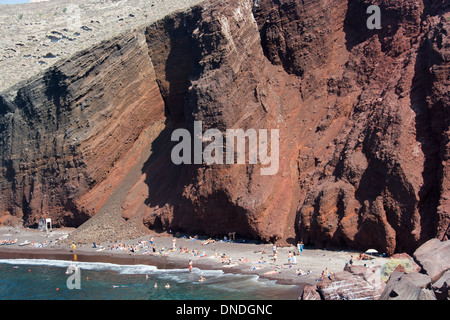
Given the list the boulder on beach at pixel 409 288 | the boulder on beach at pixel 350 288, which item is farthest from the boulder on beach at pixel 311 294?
the boulder on beach at pixel 409 288

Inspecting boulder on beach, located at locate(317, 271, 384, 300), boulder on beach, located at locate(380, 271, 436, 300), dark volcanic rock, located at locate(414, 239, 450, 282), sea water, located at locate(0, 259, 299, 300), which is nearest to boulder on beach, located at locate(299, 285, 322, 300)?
boulder on beach, located at locate(317, 271, 384, 300)

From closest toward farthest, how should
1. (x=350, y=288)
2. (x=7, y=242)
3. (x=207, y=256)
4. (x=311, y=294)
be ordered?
(x=350, y=288)
(x=311, y=294)
(x=207, y=256)
(x=7, y=242)

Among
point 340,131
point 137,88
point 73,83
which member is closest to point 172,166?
point 137,88

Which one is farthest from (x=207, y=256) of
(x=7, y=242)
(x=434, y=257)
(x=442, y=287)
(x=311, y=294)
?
(x=7, y=242)

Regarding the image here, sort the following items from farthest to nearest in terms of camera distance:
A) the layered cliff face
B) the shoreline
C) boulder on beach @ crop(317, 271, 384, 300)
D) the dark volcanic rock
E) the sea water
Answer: the layered cliff face < the shoreline < the sea water < the dark volcanic rock < boulder on beach @ crop(317, 271, 384, 300)

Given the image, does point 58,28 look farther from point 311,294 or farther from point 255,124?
point 311,294

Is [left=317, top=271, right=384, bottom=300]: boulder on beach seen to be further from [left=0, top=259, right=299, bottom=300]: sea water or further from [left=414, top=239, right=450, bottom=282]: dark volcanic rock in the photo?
[left=0, top=259, right=299, bottom=300]: sea water

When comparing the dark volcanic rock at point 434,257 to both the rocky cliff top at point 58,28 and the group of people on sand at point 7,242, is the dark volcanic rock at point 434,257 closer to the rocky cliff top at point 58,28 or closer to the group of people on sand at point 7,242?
the group of people on sand at point 7,242
